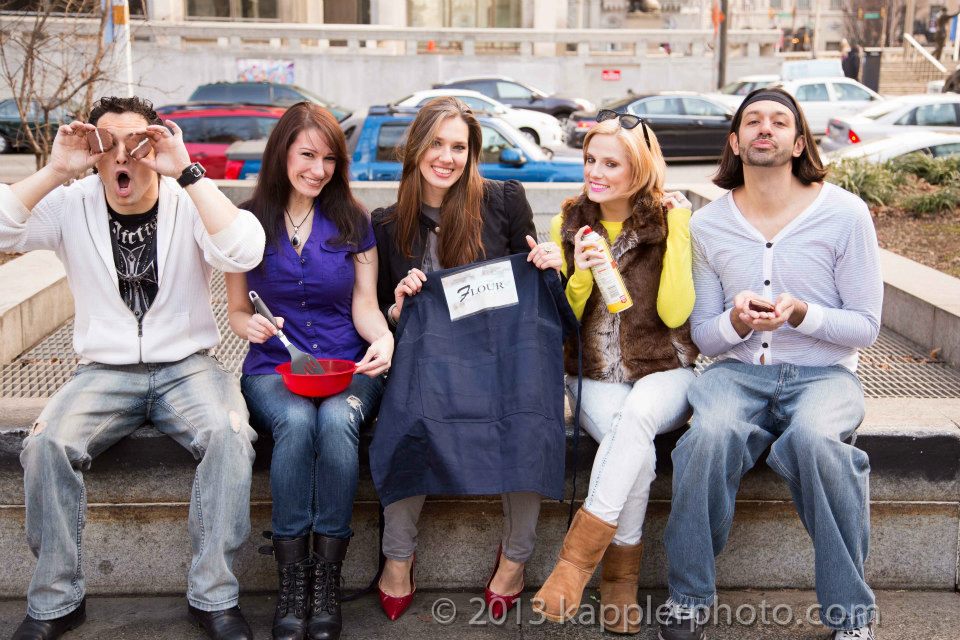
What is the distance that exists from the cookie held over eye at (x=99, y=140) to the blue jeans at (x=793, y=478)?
7.40 ft

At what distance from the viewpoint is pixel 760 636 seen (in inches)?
138

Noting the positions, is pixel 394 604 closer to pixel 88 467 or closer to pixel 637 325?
pixel 88 467

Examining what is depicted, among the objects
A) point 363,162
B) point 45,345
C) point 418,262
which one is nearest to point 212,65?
point 363,162

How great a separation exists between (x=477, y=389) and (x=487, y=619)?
832mm

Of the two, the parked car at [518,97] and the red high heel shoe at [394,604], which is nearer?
the red high heel shoe at [394,604]

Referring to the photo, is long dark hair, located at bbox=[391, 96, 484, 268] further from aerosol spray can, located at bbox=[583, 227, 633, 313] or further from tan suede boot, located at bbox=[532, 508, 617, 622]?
tan suede boot, located at bbox=[532, 508, 617, 622]

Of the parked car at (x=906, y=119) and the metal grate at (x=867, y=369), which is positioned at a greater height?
the parked car at (x=906, y=119)

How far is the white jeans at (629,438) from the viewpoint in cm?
339

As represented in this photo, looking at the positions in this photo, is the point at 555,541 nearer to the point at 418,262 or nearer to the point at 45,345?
the point at 418,262

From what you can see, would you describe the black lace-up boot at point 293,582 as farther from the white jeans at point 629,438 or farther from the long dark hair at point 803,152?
the long dark hair at point 803,152

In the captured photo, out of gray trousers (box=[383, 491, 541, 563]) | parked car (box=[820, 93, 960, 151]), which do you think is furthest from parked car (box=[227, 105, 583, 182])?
parked car (box=[820, 93, 960, 151])

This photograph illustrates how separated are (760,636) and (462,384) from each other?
1.35 meters

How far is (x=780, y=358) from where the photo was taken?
3.68 m

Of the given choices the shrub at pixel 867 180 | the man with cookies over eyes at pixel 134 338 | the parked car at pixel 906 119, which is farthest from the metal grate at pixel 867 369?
the parked car at pixel 906 119
